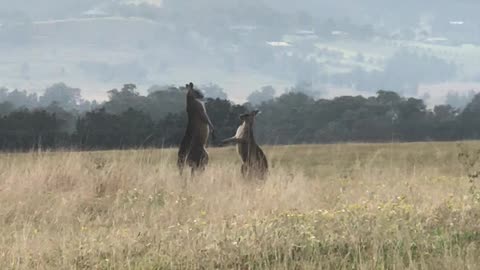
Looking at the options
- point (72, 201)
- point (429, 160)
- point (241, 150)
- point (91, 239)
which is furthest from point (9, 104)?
point (91, 239)

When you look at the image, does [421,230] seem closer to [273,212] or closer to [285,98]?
[273,212]

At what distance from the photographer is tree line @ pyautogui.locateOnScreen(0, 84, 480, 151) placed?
32500 millimetres

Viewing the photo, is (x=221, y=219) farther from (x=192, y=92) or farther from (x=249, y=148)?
(x=192, y=92)

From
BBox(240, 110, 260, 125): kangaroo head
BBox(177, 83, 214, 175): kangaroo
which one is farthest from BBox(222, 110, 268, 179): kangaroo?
BBox(177, 83, 214, 175): kangaroo

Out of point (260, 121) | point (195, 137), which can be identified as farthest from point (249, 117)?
point (260, 121)

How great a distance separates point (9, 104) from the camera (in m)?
42.5

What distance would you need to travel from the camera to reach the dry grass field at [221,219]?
6.55 metres

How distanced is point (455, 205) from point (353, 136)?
40.2 meters

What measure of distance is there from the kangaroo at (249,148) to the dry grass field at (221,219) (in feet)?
1.23

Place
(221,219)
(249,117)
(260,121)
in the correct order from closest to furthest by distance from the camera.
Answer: (221,219), (249,117), (260,121)

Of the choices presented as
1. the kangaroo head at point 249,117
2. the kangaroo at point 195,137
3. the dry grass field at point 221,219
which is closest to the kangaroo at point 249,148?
the kangaroo head at point 249,117

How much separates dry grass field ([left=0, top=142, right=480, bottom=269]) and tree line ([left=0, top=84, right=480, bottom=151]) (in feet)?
30.4

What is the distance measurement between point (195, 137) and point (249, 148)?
118 cm

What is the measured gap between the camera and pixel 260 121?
41.8 meters
